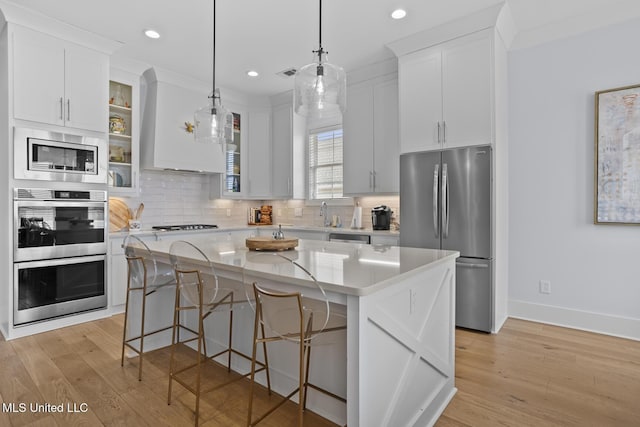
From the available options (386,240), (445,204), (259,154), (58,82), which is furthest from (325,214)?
(58,82)

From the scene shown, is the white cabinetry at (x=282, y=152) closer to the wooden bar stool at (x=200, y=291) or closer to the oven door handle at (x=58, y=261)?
the oven door handle at (x=58, y=261)

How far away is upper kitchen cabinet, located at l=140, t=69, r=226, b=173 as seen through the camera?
428 centimetres

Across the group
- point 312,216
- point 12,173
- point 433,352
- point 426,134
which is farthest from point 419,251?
point 12,173

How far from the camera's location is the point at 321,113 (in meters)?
2.13

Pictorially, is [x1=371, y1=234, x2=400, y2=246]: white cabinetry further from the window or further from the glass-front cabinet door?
the glass-front cabinet door

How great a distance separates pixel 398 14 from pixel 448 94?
87 centimetres

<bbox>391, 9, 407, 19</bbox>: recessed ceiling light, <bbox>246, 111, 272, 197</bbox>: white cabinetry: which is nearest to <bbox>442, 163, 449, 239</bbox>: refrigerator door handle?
<bbox>391, 9, 407, 19</bbox>: recessed ceiling light

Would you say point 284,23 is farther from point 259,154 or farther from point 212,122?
point 259,154

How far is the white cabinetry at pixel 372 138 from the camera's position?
4066mm

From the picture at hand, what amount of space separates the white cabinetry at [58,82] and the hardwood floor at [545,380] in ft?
13.1

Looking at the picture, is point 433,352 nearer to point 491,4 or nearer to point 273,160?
point 491,4

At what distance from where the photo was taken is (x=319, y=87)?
202 cm

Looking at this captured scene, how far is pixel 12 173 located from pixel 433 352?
12.1ft

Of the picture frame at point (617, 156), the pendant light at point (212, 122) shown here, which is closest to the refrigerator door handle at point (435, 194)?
the picture frame at point (617, 156)
